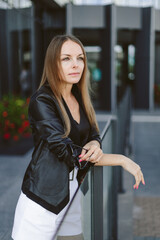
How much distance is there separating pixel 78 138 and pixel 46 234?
2.17ft

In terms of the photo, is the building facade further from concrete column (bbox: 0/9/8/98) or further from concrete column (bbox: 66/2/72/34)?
concrete column (bbox: 0/9/8/98)

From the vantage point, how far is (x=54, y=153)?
2.08 metres

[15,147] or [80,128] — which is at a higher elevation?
[80,128]

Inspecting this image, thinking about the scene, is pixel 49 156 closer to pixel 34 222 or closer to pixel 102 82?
pixel 34 222

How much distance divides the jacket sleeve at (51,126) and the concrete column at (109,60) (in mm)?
14676

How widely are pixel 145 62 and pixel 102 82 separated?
276cm

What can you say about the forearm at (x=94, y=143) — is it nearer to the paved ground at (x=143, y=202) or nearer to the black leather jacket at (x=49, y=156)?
the black leather jacket at (x=49, y=156)

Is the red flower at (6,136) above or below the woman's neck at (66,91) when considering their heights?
A: below

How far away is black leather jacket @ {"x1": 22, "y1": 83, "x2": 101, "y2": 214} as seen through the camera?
2041 mm

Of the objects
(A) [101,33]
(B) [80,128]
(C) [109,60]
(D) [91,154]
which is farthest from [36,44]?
(D) [91,154]

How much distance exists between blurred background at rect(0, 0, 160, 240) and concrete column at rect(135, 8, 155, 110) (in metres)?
0.05

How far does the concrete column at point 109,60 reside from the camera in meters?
16.6

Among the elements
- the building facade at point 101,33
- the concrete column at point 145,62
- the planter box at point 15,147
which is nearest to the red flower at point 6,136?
the planter box at point 15,147

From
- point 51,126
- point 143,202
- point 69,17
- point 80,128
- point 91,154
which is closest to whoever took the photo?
point 51,126
